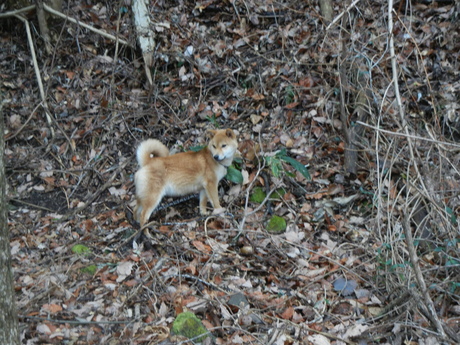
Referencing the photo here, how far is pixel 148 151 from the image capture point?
Answer: 269 inches

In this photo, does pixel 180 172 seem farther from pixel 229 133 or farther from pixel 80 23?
pixel 80 23

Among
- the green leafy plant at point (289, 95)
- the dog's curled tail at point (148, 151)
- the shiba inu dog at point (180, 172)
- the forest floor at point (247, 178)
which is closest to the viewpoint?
the forest floor at point (247, 178)

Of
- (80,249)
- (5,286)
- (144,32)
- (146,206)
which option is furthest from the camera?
(144,32)

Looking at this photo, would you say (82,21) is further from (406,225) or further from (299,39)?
(406,225)

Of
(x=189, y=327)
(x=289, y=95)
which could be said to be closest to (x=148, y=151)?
(x=289, y=95)

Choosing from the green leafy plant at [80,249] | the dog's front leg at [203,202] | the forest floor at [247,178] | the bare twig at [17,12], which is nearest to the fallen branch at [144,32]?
the forest floor at [247,178]

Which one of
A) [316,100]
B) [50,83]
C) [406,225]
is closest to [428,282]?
[406,225]

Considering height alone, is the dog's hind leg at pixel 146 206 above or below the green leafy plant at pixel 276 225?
above

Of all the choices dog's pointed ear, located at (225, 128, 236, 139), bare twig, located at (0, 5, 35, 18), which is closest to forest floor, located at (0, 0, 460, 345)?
bare twig, located at (0, 5, 35, 18)

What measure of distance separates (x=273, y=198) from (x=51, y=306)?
3233 mm

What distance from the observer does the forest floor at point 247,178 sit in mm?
5070

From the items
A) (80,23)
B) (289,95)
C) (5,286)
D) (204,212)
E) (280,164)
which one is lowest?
(204,212)

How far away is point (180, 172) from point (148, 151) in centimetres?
53

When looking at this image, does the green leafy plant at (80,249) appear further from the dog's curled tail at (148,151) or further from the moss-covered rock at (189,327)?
the moss-covered rock at (189,327)
